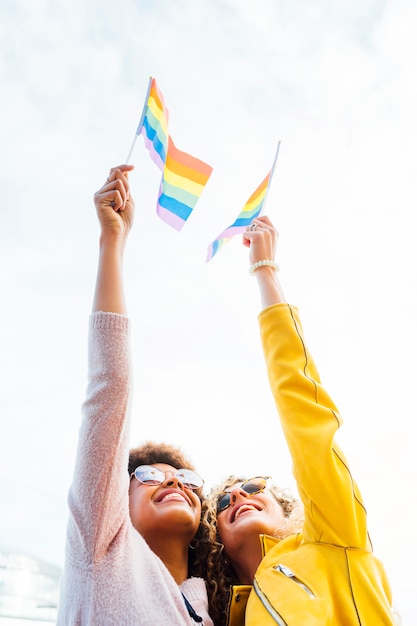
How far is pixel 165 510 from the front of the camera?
1.87 meters

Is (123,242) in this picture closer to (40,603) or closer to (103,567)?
(103,567)

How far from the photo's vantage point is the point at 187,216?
278 centimetres

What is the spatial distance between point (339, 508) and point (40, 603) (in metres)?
2.62

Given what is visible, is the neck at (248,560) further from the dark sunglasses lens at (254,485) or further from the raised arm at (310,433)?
the raised arm at (310,433)

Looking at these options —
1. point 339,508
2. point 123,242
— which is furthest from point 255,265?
point 339,508

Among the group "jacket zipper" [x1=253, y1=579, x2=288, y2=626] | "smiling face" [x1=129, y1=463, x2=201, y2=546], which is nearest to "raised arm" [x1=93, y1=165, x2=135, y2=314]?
"smiling face" [x1=129, y1=463, x2=201, y2=546]

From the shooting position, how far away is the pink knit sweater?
1.36 m

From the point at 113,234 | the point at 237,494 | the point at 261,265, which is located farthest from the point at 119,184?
the point at 237,494

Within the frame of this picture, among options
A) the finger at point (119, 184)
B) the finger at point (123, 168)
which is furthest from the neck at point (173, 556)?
the finger at point (123, 168)

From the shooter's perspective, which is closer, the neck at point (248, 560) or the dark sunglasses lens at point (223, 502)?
the neck at point (248, 560)

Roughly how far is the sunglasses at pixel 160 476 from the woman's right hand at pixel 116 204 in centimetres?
87

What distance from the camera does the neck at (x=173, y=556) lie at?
6.11ft

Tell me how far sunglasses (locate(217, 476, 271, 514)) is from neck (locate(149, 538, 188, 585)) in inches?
10.2

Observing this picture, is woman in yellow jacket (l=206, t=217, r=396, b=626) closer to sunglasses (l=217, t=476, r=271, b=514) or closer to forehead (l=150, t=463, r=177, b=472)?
sunglasses (l=217, t=476, r=271, b=514)
